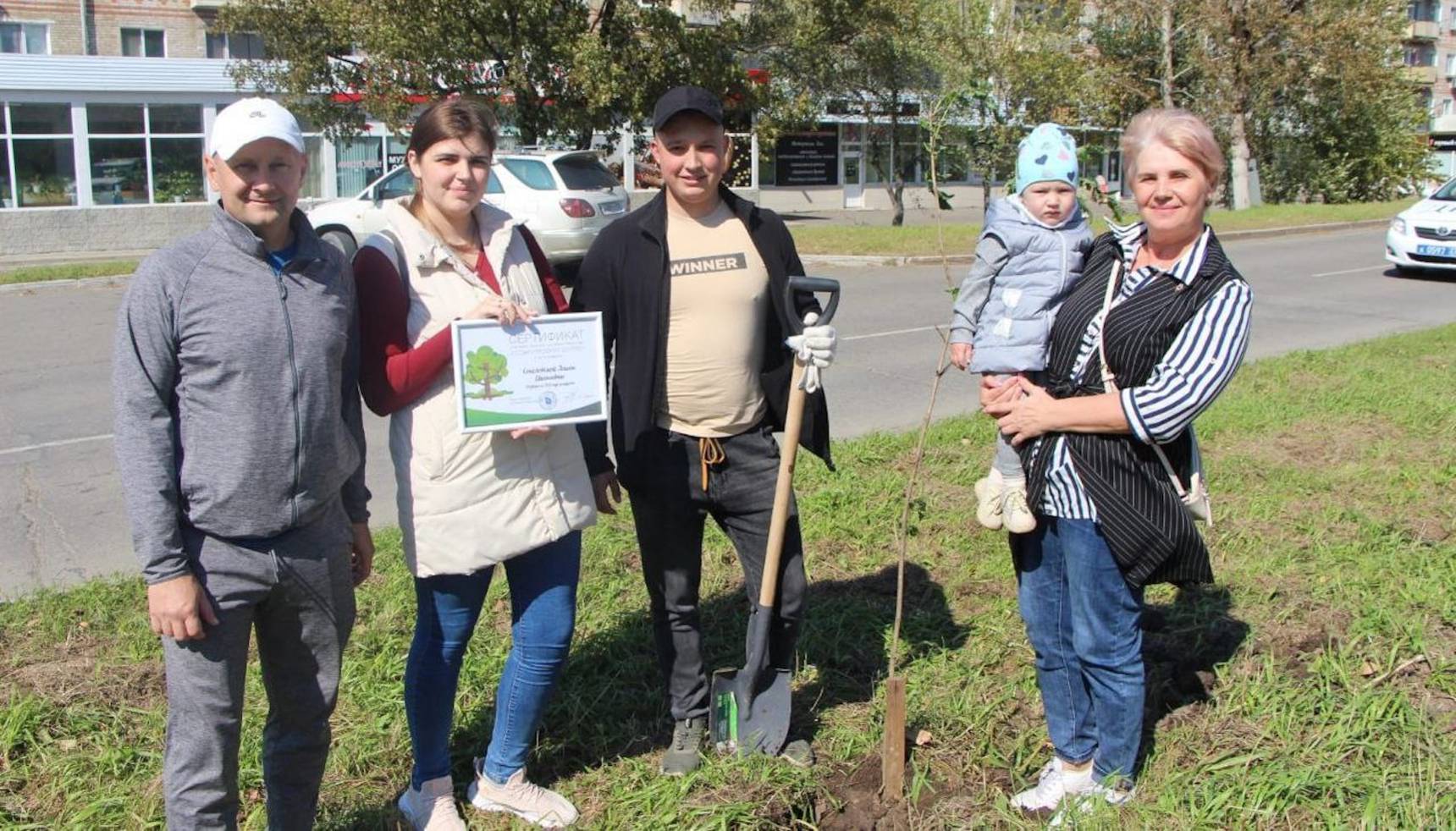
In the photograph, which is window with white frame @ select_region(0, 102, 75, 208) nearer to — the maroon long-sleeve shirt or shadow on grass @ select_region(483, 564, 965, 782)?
shadow on grass @ select_region(483, 564, 965, 782)

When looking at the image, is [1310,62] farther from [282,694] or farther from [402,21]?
[282,694]

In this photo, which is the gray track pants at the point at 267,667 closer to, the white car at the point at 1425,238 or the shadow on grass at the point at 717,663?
the shadow on grass at the point at 717,663

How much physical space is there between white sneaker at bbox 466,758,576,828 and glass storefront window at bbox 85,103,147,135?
25.5m

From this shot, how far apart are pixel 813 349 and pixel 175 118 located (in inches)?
1036

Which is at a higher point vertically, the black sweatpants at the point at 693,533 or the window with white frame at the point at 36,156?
the window with white frame at the point at 36,156

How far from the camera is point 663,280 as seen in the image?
322cm

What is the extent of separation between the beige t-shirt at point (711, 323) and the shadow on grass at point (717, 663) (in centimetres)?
104

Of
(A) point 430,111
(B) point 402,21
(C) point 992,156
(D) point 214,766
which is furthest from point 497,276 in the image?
(B) point 402,21

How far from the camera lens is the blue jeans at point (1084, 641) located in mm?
3041

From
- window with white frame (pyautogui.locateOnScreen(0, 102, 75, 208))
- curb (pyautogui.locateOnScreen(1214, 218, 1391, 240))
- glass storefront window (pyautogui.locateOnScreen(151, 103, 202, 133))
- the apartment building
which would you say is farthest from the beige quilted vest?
the apartment building

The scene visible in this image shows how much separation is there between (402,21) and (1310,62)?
2038 cm

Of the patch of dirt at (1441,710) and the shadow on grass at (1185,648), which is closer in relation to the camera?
the patch of dirt at (1441,710)

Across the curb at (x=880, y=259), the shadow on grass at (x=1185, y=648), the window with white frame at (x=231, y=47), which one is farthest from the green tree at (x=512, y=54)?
the shadow on grass at (x=1185, y=648)

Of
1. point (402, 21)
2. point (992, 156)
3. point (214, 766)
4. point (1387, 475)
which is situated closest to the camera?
point (214, 766)
